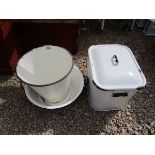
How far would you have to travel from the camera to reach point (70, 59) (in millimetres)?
1308

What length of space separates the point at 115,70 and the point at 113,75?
34 millimetres

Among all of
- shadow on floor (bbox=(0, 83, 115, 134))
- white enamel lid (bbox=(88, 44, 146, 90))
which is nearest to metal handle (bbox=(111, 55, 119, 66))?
white enamel lid (bbox=(88, 44, 146, 90))

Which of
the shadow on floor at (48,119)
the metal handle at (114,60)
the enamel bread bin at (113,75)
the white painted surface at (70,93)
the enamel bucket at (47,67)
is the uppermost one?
the metal handle at (114,60)

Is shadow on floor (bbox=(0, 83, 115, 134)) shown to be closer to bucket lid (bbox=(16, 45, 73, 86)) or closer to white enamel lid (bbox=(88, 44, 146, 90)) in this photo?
bucket lid (bbox=(16, 45, 73, 86))

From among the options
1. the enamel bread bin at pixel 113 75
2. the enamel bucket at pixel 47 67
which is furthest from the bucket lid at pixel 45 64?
the enamel bread bin at pixel 113 75

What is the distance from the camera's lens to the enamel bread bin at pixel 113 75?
1.14 meters

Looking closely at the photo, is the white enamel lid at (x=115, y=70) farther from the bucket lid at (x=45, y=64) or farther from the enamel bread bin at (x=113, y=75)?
the bucket lid at (x=45, y=64)

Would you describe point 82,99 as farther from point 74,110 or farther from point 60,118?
point 60,118

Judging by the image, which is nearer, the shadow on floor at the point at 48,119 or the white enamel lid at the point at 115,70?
the white enamel lid at the point at 115,70

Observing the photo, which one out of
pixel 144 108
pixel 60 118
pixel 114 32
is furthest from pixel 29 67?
pixel 114 32

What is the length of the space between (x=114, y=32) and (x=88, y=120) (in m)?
1.07

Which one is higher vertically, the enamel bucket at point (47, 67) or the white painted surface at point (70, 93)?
the enamel bucket at point (47, 67)

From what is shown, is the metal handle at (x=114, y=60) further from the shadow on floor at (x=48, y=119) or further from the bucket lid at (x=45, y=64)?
the shadow on floor at (x=48, y=119)

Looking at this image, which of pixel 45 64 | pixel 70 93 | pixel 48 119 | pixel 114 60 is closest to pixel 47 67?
pixel 45 64
